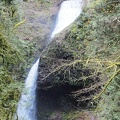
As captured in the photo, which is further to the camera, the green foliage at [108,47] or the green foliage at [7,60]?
the green foliage at [108,47]

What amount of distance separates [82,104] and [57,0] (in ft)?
37.9

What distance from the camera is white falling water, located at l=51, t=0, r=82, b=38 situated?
17781 mm

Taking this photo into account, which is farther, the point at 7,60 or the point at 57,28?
the point at 57,28

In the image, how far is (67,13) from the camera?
61.7 ft

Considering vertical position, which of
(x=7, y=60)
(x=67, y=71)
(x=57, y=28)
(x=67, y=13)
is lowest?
(x=57, y=28)

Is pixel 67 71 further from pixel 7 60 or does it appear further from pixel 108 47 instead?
pixel 7 60

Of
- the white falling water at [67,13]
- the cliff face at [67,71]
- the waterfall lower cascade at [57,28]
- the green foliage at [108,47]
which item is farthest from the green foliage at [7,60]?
the white falling water at [67,13]

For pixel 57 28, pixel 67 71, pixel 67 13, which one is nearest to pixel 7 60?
pixel 67 71

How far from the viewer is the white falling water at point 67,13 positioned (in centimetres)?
1778

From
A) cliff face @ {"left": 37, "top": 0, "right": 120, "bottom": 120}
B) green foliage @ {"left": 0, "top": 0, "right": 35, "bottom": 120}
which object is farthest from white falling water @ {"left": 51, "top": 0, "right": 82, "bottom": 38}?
green foliage @ {"left": 0, "top": 0, "right": 35, "bottom": 120}

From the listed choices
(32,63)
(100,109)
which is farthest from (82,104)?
(100,109)

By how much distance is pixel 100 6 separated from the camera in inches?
294

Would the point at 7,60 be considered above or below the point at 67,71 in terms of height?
above

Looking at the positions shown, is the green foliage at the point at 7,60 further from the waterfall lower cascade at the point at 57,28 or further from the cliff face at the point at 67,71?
the waterfall lower cascade at the point at 57,28
